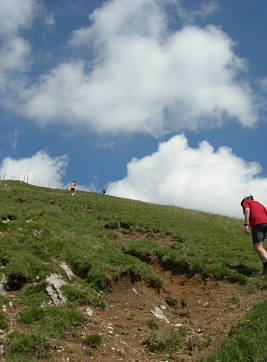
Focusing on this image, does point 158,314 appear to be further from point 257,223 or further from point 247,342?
point 257,223

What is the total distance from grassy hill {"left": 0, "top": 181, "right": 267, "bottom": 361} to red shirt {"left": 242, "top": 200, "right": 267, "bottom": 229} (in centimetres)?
237

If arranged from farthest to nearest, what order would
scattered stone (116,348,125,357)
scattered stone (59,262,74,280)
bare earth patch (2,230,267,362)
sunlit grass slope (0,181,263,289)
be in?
1. sunlit grass slope (0,181,263,289)
2. scattered stone (59,262,74,280)
3. scattered stone (116,348,125,357)
4. bare earth patch (2,230,267,362)

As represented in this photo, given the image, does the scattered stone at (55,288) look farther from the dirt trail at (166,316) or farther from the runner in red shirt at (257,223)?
the runner in red shirt at (257,223)

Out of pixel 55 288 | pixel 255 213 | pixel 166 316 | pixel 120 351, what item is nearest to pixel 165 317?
pixel 166 316

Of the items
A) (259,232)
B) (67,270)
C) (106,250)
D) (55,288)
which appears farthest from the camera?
(106,250)

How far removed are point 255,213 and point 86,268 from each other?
7.95m

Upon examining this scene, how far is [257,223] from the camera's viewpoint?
548 inches

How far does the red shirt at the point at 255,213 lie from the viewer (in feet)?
45.9

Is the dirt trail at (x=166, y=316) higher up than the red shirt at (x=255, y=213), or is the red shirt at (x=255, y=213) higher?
the red shirt at (x=255, y=213)

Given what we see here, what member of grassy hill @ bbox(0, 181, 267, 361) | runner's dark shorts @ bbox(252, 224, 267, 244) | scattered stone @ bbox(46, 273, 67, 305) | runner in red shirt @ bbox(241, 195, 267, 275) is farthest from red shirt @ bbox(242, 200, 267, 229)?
scattered stone @ bbox(46, 273, 67, 305)

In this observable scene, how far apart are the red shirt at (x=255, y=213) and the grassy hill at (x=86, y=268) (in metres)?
2.37

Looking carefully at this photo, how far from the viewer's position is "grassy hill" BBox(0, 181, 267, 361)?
953cm

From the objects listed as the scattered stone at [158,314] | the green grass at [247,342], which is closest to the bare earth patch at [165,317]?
the scattered stone at [158,314]

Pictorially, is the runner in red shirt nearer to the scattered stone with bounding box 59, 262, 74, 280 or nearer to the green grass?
the green grass
